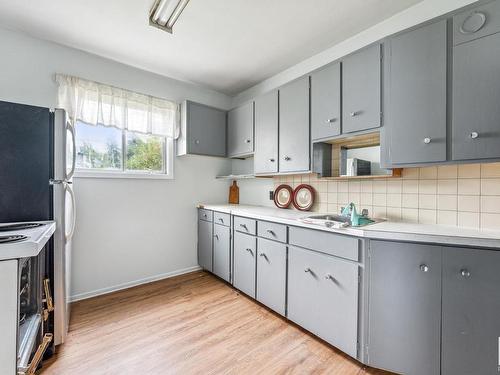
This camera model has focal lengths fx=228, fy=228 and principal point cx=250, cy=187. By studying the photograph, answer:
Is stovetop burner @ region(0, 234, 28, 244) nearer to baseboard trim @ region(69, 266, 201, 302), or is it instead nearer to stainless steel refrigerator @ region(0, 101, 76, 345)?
stainless steel refrigerator @ region(0, 101, 76, 345)

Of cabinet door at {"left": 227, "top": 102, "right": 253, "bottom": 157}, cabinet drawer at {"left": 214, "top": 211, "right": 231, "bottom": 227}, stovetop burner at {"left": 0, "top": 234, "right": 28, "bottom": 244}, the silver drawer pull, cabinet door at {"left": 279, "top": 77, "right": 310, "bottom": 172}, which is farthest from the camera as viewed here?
cabinet door at {"left": 227, "top": 102, "right": 253, "bottom": 157}

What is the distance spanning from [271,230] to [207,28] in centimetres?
181

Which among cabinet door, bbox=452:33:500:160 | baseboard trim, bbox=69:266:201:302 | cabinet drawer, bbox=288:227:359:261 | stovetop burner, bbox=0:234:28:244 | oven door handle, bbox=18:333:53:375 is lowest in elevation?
baseboard trim, bbox=69:266:201:302

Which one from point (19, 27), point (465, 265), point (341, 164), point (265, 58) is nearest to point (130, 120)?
point (19, 27)

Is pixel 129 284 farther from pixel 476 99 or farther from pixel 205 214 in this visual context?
pixel 476 99

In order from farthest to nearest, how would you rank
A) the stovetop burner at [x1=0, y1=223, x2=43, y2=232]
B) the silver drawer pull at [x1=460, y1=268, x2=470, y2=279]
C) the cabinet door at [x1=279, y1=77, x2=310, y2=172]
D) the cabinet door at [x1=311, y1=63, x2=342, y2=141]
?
the cabinet door at [x1=279, y1=77, x2=310, y2=172]
the cabinet door at [x1=311, y1=63, x2=342, y2=141]
the stovetop burner at [x1=0, y1=223, x2=43, y2=232]
the silver drawer pull at [x1=460, y1=268, x2=470, y2=279]

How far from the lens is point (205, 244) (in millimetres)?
2896

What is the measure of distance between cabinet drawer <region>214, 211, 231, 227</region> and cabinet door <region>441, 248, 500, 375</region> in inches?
71.2

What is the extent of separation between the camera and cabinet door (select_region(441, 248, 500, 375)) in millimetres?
1114

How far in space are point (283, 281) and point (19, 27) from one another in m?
3.04

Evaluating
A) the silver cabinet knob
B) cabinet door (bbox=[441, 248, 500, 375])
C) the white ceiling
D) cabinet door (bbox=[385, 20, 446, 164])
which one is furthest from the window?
cabinet door (bbox=[441, 248, 500, 375])

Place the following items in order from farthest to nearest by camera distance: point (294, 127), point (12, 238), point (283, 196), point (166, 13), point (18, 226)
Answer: point (283, 196) → point (294, 127) → point (166, 13) → point (18, 226) → point (12, 238)

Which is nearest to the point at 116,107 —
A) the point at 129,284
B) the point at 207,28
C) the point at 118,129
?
the point at 118,129

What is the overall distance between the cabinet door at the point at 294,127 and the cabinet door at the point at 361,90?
0.37 meters
